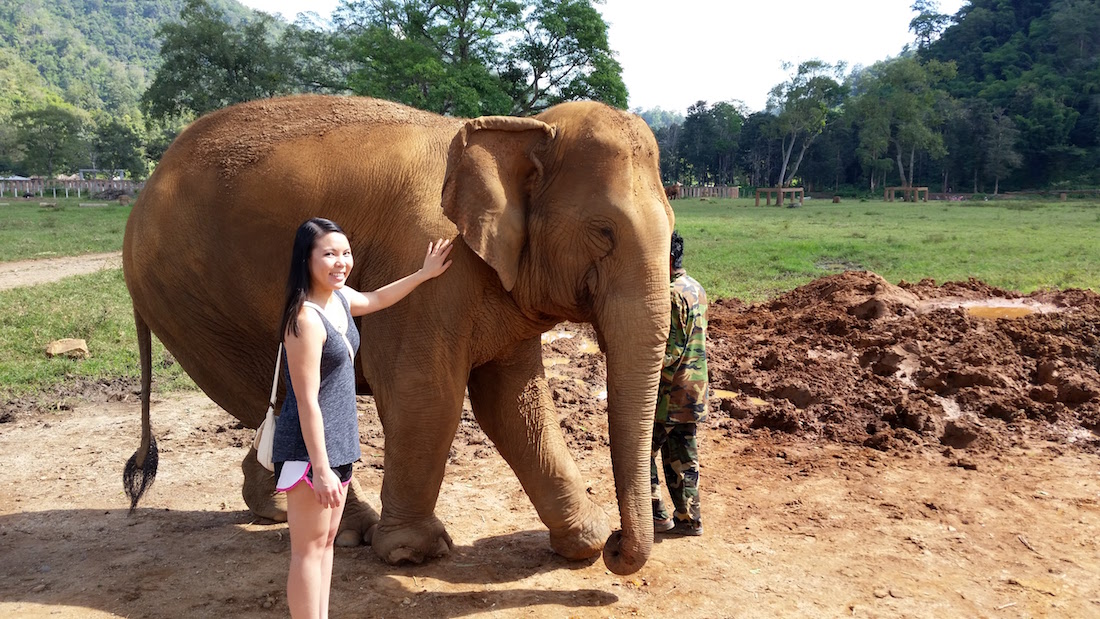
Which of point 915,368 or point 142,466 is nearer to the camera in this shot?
point 142,466

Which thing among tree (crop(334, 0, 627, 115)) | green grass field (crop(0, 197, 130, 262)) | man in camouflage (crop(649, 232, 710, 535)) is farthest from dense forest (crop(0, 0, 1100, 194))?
man in camouflage (crop(649, 232, 710, 535))

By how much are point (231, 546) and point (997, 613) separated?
13.3 feet

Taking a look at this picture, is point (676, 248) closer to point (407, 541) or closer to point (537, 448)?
point (537, 448)

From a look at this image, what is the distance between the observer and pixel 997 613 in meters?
3.97

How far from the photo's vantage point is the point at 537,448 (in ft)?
15.0

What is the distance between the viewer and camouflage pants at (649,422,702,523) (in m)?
4.93

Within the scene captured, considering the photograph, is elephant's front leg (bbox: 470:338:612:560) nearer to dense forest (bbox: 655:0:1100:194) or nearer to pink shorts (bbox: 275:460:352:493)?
pink shorts (bbox: 275:460:352:493)

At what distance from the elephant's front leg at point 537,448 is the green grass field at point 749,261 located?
4740 millimetres

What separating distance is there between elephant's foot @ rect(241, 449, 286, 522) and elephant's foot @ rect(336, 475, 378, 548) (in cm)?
46

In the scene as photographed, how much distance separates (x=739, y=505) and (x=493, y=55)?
1291 inches

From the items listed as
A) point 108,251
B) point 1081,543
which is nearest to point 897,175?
point 108,251

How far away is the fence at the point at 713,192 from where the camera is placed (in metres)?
71.5

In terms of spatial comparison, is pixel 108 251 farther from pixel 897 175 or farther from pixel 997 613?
pixel 897 175

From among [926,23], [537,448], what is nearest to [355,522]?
[537,448]
